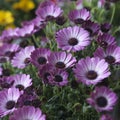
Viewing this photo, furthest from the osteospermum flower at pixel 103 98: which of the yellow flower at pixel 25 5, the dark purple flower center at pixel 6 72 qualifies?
the yellow flower at pixel 25 5

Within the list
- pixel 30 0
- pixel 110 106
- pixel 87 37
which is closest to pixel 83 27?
pixel 87 37

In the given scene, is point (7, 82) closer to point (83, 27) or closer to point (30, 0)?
point (83, 27)

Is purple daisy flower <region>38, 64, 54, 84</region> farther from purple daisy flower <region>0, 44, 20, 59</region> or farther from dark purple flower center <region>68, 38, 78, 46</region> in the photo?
purple daisy flower <region>0, 44, 20, 59</region>

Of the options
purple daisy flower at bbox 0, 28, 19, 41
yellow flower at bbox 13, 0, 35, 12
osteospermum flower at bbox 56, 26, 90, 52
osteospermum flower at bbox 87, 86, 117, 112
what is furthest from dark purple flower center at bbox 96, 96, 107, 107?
yellow flower at bbox 13, 0, 35, 12

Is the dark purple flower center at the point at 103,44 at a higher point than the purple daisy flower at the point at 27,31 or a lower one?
lower

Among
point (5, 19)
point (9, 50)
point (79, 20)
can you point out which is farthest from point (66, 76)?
point (5, 19)

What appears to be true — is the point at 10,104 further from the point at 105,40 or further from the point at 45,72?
the point at 105,40

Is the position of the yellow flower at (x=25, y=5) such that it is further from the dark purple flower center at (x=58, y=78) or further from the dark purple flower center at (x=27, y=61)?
the dark purple flower center at (x=58, y=78)

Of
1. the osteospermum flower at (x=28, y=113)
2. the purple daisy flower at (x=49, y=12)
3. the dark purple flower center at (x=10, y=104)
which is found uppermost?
the purple daisy flower at (x=49, y=12)

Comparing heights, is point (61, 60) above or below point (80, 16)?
below
